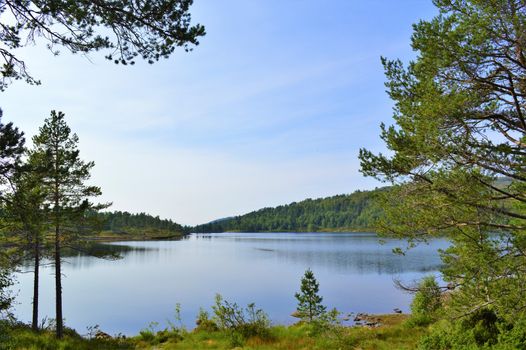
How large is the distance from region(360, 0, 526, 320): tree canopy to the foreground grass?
4.43 metres

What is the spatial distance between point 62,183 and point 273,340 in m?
14.7

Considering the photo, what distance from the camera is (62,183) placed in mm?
20391

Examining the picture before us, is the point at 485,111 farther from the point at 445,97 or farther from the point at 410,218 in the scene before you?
the point at 410,218

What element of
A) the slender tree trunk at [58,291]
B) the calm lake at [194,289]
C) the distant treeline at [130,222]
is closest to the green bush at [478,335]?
the calm lake at [194,289]

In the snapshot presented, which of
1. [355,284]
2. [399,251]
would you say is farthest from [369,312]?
[399,251]

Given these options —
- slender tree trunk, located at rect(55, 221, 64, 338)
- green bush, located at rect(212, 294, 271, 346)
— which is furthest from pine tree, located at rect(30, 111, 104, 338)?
green bush, located at rect(212, 294, 271, 346)

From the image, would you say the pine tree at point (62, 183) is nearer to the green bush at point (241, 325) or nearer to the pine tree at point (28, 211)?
the pine tree at point (28, 211)

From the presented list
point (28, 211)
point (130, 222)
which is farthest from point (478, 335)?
A: point (130, 222)

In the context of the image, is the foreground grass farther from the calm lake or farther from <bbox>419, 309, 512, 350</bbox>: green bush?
the calm lake

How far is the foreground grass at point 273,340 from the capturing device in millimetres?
12652

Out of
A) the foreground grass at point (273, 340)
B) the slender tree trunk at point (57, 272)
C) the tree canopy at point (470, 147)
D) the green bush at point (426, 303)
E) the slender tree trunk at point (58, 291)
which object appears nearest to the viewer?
the tree canopy at point (470, 147)

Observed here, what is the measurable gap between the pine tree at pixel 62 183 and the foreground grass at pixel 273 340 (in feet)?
16.3

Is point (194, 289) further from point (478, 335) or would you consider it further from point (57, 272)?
point (478, 335)

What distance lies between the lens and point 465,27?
7180mm
